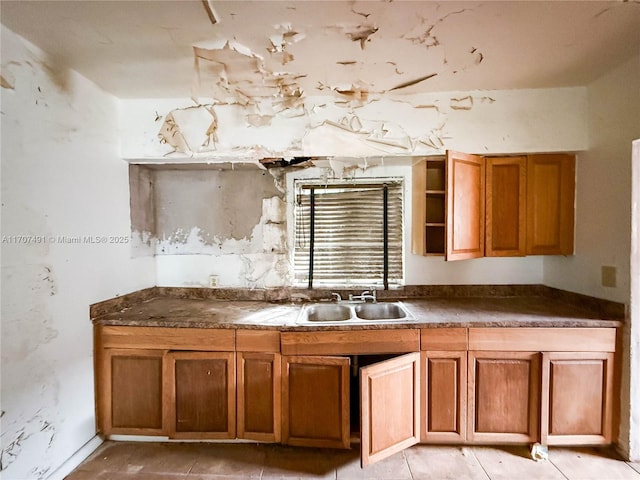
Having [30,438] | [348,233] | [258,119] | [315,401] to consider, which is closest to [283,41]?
[258,119]

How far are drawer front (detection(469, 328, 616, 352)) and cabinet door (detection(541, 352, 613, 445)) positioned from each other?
44 millimetres

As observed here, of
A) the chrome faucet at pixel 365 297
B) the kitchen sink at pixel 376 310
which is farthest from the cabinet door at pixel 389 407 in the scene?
the chrome faucet at pixel 365 297

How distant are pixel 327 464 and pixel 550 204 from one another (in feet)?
7.60

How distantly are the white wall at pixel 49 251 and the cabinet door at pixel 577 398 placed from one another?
2817 millimetres

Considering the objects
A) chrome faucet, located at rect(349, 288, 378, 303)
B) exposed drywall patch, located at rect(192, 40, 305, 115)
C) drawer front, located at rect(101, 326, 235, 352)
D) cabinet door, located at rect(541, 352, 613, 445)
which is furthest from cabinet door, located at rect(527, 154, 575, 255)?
drawer front, located at rect(101, 326, 235, 352)

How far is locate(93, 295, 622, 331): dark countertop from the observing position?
193 centimetres

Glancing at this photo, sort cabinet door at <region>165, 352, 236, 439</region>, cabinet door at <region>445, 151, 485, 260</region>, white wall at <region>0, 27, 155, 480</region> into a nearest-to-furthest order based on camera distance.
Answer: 1. white wall at <region>0, 27, 155, 480</region>
2. cabinet door at <region>165, 352, 236, 439</region>
3. cabinet door at <region>445, 151, 485, 260</region>

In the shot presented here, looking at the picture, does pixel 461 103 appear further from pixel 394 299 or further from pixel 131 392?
pixel 131 392

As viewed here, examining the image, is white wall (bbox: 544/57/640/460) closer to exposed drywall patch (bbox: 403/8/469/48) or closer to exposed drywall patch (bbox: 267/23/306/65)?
exposed drywall patch (bbox: 403/8/469/48)

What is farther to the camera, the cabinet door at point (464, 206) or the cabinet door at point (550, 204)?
the cabinet door at point (550, 204)

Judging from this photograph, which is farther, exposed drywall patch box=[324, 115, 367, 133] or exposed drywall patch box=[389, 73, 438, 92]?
exposed drywall patch box=[324, 115, 367, 133]

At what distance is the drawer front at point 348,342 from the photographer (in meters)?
1.94

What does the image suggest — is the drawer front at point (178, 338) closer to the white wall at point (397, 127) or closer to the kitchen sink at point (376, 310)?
the kitchen sink at point (376, 310)

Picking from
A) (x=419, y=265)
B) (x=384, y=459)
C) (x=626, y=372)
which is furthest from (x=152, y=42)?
(x=626, y=372)
